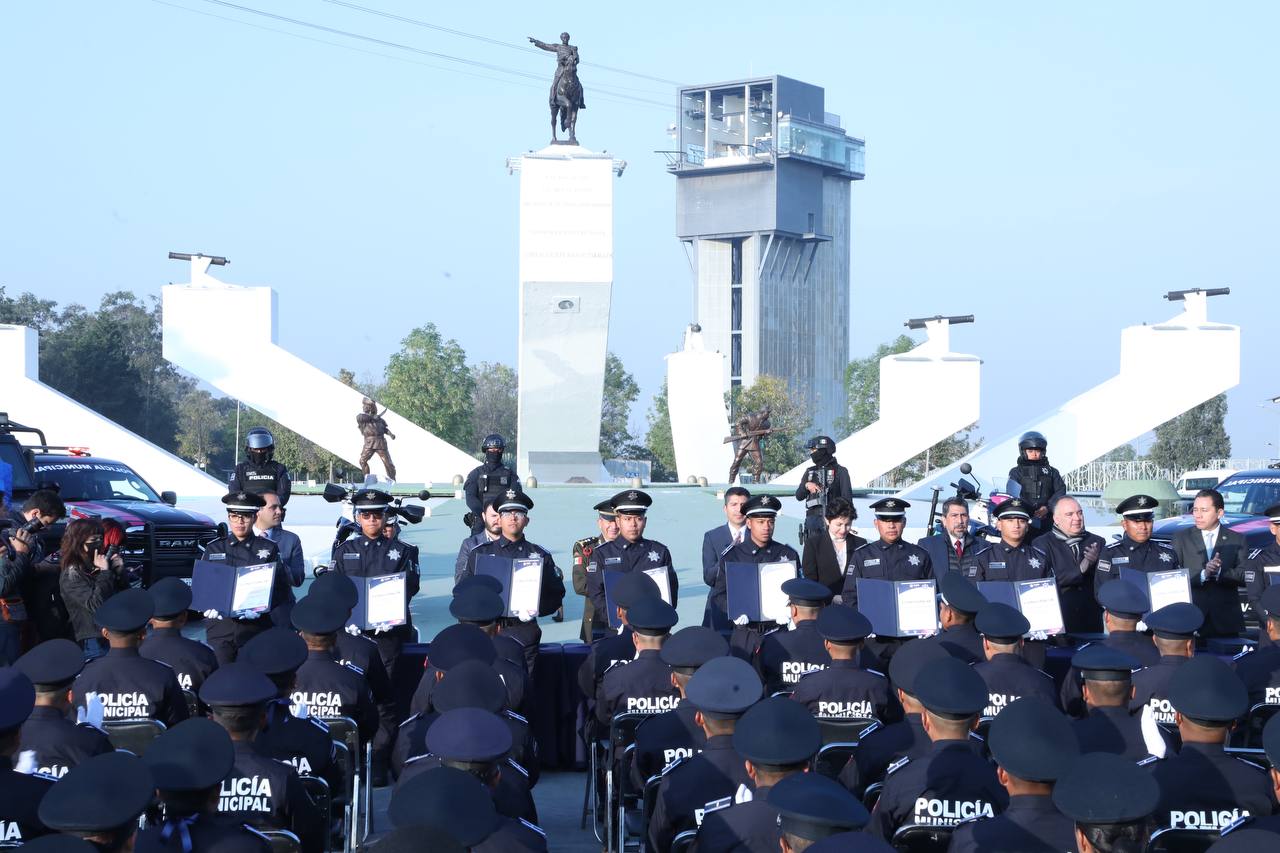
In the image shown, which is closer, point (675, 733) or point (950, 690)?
point (950, 690)

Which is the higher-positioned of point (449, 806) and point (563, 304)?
point (563, 304)

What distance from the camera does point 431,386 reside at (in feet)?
212

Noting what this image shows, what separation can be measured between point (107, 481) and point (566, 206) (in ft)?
58.7

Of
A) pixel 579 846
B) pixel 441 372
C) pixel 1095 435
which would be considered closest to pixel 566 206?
pixel 1095 435

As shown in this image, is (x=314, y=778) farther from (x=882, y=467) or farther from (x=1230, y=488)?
(x=882, y=467)

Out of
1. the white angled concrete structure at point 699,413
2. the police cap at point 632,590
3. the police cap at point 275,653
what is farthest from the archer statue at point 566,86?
the police cap at point 275,653

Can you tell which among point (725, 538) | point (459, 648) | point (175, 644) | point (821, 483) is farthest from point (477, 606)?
point (821, 483)

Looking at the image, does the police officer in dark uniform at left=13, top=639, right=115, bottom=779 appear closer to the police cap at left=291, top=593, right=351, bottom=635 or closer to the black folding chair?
the black folding chair

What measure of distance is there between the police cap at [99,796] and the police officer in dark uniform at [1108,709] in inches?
138

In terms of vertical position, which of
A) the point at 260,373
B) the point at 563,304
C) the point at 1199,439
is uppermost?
the point at 563,304

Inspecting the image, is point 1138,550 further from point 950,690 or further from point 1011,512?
point 950,690

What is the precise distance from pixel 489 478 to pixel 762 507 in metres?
4.16

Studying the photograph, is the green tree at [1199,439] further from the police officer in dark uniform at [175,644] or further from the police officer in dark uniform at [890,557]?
the police officer in dark uniform at [175,644]

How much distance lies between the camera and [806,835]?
3.32 metres
